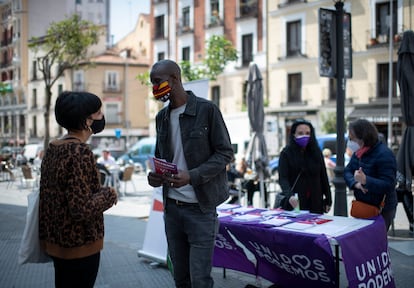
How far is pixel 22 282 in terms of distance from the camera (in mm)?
5430

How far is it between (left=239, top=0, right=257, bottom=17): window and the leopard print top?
32.0m

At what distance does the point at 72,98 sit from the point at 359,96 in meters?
27.3

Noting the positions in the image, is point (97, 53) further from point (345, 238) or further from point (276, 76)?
point (345, 238)

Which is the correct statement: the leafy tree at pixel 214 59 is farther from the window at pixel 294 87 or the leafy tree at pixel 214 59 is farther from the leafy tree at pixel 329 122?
the window at pixel 294 87

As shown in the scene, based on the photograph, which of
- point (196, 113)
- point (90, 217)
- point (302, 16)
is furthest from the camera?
point (302, 16)

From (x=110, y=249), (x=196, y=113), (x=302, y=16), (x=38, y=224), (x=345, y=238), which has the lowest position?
(x=110, y=249)

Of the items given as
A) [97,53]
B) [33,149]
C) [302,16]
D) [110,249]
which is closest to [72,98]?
[110,249]

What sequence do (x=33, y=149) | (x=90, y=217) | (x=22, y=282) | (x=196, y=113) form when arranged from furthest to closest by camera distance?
(x=33, y=149)
(x=22, y=282)
(x=196, y=113)
(x=90, y=217)

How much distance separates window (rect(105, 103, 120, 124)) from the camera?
48.8m

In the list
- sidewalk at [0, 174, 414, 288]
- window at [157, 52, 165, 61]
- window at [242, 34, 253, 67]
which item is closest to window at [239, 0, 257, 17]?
window at [242, 34, 253, 67]

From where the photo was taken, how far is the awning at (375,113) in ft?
86.5

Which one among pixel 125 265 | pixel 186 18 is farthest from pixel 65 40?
pixel 186 18

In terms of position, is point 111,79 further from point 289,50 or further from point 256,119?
point 256,119

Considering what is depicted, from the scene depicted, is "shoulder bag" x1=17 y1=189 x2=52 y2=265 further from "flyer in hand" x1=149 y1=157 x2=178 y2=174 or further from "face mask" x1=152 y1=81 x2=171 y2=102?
"face mask" x1=152 y1=81 x2=171 y2=102
